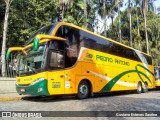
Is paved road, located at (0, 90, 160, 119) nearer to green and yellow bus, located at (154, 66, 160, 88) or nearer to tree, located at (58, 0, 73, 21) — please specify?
green and yellow bus, located at (154, 66, 160, 88)

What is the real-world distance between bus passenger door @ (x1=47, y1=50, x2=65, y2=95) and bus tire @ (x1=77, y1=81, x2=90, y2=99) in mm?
1601

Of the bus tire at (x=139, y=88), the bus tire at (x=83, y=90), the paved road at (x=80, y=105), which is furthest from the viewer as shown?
the bus tire at (x=139, y=88)

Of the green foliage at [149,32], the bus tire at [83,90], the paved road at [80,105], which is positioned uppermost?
the green foliage at [149,32]

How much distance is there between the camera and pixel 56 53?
42.8 feet

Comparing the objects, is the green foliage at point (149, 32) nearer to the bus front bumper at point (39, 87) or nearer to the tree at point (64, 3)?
the tree at point (64, 3)

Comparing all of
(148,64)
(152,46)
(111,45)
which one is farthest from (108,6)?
(111,45)

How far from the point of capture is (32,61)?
13078 millimetres

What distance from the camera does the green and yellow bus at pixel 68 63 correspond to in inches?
493

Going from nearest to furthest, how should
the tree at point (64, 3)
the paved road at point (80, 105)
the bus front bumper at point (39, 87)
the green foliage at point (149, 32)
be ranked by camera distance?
the paved road at point (80, 105) < the bus front bumper at point (39, 87) < the tree at point (64, 3) < the green foliage at point (149, 32)

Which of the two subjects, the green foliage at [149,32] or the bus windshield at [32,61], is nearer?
the bus windshield at [32,61]

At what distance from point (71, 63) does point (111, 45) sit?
4.94 metres

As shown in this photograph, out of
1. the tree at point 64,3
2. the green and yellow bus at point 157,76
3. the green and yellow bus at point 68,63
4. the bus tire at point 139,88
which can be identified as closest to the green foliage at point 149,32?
the green and yellow bus at point 157,76

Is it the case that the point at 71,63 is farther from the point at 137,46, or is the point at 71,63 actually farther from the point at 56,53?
the point at 137,46

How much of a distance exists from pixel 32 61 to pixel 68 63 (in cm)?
182
